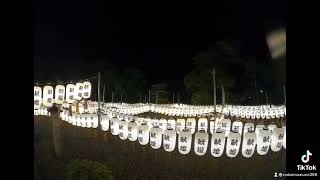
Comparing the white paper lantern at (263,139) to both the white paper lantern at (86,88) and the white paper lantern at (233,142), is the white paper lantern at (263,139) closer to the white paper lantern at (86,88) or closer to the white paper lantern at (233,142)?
the white paper lantern at (233,142)

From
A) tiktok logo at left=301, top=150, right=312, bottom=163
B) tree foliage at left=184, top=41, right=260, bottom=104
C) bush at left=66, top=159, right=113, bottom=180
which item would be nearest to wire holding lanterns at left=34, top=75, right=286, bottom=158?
tree foliage at left=184, top=41, right=260, bottom=104

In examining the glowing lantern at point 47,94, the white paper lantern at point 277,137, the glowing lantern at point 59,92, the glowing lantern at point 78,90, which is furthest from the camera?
the glowing lantern at point 78,90

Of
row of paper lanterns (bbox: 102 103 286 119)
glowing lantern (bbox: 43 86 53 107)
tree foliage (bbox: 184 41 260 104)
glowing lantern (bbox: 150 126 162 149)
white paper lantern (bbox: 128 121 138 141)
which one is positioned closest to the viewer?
glowing lantern (bbox: 150 126 162 149)

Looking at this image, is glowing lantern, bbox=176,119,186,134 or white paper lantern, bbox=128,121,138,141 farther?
glowing lantern, bbox=176,119,186,134

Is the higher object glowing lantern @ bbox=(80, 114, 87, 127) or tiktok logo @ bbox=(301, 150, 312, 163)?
glowing lantern @ bbox=(80, 114, 87, 127)

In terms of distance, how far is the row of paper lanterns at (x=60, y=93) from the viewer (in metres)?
8.85

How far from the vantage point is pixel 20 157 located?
4.70 m

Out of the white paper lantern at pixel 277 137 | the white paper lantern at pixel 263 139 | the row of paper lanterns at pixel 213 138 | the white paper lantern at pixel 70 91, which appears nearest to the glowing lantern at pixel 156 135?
the row of paper lanterns at pixel 213 138

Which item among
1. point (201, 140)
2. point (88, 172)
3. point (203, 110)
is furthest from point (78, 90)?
point (203, 110)

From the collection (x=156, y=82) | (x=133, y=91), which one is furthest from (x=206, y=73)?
(x=133, y=91)

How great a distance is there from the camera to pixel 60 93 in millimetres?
9031

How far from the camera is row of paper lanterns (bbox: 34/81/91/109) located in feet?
29.0

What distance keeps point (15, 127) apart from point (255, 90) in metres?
13.3

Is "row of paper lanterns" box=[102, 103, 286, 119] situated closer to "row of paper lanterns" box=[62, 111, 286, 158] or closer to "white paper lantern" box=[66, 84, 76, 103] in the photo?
"white paper lantern" box=[66, 84, 76, 103]
